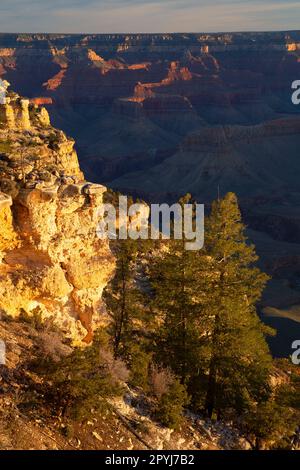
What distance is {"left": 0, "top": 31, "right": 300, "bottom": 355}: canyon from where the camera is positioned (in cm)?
8556

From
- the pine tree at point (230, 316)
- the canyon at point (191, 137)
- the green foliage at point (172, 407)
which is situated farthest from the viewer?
the canyon at point (191, 137)

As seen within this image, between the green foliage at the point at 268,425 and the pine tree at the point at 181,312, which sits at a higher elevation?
the pine tree at the point at 181,312

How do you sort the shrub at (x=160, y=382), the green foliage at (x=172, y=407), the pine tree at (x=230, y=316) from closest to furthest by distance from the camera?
the green foliage at (x=172, y=407)
the shrub at (x=160, y=382)
the pine tree at (x=230, y=316)

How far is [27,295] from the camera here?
18.9 m

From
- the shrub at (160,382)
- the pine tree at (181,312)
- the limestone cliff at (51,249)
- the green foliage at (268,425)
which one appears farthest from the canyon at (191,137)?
the green foliage at (268,425)

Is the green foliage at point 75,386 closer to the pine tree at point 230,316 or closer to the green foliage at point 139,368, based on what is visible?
the green foliage at point 139,368

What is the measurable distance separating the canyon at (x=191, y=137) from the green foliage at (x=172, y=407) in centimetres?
617

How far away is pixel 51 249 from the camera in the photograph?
62.8ft

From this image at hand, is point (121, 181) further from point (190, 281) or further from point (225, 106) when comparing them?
point (190, 281)

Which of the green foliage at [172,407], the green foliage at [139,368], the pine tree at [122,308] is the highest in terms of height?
the pine tree at [122,308]

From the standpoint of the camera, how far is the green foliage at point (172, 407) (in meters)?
17.2

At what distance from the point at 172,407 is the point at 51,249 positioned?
5.61 m

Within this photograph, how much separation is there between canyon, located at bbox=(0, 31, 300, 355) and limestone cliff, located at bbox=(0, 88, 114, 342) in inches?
31.0
